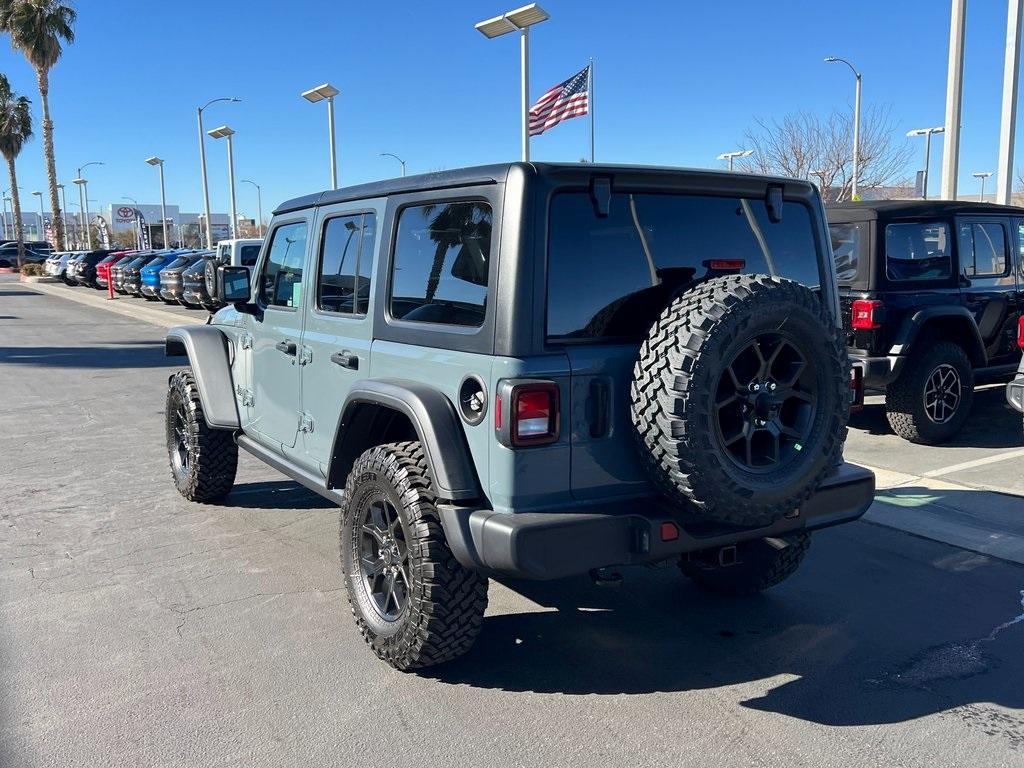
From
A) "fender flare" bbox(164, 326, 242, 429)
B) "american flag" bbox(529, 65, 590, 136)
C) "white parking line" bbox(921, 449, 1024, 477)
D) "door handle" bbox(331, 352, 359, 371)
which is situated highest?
"american flag" bbox(529, 65, 590, 136)

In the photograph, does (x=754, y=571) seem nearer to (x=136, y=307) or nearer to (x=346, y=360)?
(x=346, y=360)

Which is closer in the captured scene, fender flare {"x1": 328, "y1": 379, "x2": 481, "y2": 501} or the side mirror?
fender flare {"x1": 328, "y1": 379, "x2": 481, "y2": 501}

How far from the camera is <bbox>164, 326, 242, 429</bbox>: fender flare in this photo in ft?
18.0

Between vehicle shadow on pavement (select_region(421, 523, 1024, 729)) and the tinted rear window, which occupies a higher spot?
the tinted rear window

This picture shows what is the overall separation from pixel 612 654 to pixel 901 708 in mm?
1123

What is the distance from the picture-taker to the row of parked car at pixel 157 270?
21578mm

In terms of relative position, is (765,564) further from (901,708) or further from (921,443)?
(921,443)

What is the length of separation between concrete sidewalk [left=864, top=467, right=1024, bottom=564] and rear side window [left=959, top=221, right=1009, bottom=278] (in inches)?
96.4

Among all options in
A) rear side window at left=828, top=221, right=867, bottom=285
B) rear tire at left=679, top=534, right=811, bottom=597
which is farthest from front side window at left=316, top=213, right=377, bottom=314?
rear side window at left=828, top=221, right=867, bottom=285

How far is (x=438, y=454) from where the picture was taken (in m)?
3.25

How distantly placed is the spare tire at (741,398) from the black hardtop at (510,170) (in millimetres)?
548

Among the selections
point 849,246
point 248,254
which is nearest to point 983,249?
point 849,246

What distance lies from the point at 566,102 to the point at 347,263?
16.9m

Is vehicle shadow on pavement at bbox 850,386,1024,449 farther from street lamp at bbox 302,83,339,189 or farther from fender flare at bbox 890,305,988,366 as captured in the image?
street lamp at bbox 302,83,339,189
